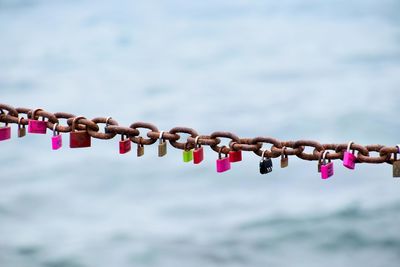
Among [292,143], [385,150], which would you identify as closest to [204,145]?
[292,143]

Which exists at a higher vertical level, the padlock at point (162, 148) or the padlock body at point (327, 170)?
the padlock at point (162, 148)

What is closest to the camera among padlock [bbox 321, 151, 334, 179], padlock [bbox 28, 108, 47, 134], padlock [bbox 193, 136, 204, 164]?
padlock [bbox 321, 151, 334, 179]

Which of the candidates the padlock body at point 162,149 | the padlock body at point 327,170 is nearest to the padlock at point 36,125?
the padlock body at point 162,149

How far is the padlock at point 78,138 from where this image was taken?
13.6ft

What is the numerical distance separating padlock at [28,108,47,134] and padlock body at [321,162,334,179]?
1.26m

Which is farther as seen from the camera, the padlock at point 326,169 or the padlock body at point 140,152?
the padlock body at point 140,152

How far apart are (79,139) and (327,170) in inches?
42.1

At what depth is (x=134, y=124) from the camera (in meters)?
4.11

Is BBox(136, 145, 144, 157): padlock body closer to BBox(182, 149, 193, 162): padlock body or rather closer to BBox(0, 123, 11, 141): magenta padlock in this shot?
BBox(182, 149, 193, 162): padlock body

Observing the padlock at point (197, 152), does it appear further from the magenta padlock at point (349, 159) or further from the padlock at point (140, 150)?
the magenta padlock at point (349, 159)

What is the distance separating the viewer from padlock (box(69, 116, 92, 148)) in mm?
4160

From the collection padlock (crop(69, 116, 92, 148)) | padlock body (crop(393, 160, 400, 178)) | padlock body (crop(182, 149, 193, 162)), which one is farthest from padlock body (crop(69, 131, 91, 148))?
padlock body (crop(393, 160, 400, 178))

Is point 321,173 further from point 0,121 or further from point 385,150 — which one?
point 0,121

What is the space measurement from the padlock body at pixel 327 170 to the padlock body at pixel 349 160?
116mm
